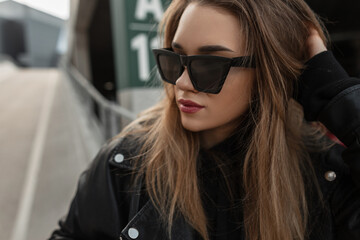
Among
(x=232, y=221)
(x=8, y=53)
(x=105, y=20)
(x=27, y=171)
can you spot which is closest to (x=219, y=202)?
(x=232, y=221)

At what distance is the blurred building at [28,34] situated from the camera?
40781mm

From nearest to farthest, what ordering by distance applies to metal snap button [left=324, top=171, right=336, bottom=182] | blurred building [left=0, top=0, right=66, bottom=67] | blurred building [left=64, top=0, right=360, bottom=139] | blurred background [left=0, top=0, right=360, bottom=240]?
metal snap button [left=324, top=171, right=336, bottom=182] < blurred background [left=0, top=0, right=360, bottom=240] < blurred building [left=64, top=0, right=360, bottom=139] < blurred building [left=0, top=0, right=66, bottom=67]

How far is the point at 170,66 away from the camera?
3.74ft

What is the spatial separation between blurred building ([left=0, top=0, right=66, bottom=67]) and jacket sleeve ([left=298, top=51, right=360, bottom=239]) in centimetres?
4372

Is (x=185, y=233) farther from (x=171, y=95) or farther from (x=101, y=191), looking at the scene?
(x=171, y=95)

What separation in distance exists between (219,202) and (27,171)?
401cm

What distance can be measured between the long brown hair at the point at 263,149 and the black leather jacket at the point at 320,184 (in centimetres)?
5

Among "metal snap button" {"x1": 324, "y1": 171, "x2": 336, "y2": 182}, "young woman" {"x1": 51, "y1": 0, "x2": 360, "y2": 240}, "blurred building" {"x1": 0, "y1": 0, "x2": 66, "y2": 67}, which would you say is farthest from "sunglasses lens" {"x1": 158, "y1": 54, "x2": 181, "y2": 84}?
"blurred building" {"x1": 0, "y1": 0, "x2": 66, "y2": 67}

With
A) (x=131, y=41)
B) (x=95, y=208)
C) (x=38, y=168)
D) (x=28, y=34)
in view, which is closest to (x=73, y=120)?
(x=38, y=168)

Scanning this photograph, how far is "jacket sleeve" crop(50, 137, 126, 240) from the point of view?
118 centimetres

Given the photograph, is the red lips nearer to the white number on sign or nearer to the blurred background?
the blurred background

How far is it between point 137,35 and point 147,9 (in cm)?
29

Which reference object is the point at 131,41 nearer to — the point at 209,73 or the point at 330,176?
the point at 209,73

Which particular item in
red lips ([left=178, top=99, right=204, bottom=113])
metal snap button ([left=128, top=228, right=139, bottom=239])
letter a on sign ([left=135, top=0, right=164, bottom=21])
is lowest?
metal snap button ([left=128, top=228, right=139, bottom=239])
